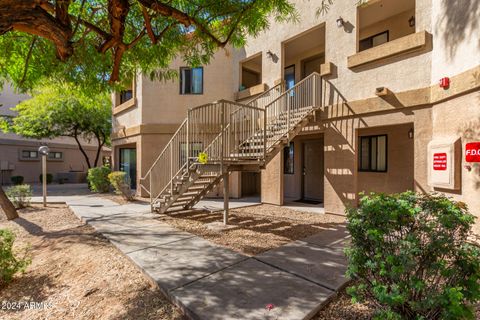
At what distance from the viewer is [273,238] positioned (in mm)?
5602

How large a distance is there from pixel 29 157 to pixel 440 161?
2660cm

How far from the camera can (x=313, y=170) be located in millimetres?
10891

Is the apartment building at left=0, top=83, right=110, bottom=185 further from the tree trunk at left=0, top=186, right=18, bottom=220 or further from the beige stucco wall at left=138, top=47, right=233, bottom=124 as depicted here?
the tree trunk at left=0, top=186, right=18, bottom=220

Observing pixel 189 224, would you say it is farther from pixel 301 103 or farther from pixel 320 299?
pixel 301 103

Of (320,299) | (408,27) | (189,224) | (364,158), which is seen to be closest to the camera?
(320,299)

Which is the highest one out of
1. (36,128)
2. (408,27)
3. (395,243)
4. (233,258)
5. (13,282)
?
(408,27)

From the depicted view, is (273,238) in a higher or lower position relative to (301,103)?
lower

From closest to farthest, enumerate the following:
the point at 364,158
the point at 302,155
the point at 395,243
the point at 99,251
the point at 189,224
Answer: the point at 395,243 < the point at 99,251 < the point at 189,224 < the point at 364,158 < the point at 302,155

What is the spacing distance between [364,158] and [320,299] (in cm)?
806

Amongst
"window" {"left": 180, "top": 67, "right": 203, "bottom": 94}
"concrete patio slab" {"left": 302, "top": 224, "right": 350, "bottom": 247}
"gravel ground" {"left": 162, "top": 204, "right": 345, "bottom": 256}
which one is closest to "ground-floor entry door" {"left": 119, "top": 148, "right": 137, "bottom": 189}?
"window" {"left": 180, "top": 67, "right": 203, "bottom": 94}

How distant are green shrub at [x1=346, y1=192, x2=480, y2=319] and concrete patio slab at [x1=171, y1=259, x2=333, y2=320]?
0.76m

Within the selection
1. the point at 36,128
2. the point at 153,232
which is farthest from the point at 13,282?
the point at 36,128

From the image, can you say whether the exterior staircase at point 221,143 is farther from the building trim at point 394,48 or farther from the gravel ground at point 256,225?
the building trim at point 394,48

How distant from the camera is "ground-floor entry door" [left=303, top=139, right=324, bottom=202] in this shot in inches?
420
